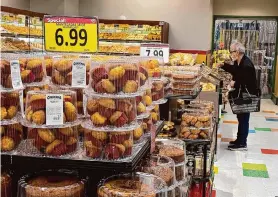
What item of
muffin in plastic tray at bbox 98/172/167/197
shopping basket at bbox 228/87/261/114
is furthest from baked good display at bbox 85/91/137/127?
shopping basket at bbox 228/87/261/114

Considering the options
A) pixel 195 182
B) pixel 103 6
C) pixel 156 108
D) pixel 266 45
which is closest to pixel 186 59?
pixel 195 182

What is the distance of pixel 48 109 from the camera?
1956 mm

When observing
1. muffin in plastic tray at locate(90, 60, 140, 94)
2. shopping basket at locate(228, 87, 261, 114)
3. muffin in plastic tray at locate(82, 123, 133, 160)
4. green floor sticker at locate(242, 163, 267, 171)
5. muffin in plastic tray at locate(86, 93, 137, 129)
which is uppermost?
muffin in plastic tray at locate(90, 60, 140, 94)

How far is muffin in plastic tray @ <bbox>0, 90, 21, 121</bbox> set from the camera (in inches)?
79.4

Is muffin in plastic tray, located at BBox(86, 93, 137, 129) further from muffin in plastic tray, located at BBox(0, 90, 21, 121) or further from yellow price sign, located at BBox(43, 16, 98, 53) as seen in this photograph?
yellow price sign, located at BBox(43, 16, 98, 53)

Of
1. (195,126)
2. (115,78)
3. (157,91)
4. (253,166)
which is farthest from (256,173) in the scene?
(115,78)

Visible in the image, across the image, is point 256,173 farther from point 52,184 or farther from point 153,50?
point 52,184

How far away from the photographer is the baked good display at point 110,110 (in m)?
1.98

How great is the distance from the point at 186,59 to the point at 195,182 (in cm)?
279

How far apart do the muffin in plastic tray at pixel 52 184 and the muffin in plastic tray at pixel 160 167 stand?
1.34ft

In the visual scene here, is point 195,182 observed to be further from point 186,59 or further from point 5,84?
point 186,59

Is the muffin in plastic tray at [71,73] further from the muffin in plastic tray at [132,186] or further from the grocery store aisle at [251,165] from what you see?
the grocery store aisle at [251,165]

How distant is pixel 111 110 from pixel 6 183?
2.03 feet

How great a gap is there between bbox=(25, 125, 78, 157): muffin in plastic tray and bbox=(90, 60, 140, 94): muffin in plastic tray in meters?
0.25
